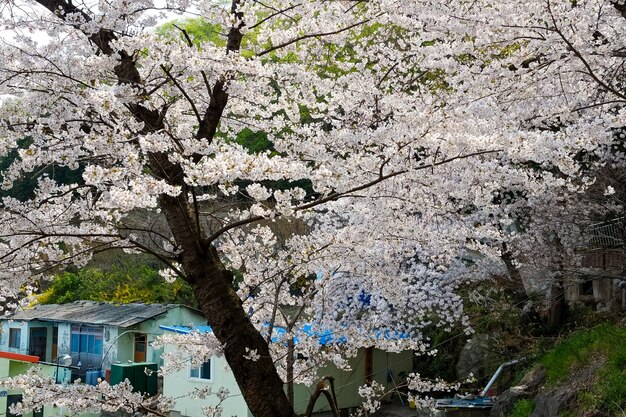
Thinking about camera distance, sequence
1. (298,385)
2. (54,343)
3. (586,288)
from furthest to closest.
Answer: (54,343), (586,288), (298,385)

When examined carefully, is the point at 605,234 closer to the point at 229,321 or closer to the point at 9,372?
the point at 229,321

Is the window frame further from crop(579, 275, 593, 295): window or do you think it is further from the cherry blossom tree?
crop(579, 275, 593, 295): window

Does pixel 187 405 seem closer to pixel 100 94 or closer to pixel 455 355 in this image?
pixel 455 355

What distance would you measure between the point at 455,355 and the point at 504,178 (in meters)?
9.28

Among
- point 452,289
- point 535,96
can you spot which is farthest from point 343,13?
point 452,289

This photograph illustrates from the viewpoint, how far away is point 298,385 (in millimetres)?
12898

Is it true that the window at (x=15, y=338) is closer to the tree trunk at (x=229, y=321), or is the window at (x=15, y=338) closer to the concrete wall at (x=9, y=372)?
the concrete wall at (x=9, y=372)

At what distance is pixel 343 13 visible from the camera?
5.47m

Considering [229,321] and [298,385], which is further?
[298,385]

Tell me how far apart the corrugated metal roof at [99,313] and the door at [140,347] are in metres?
0.61

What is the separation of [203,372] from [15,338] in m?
9.38

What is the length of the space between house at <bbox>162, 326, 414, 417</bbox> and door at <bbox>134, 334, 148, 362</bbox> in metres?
2.78

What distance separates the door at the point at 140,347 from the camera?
17.2m

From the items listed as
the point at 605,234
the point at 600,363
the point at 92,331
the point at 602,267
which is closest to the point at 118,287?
the point at 92,331
